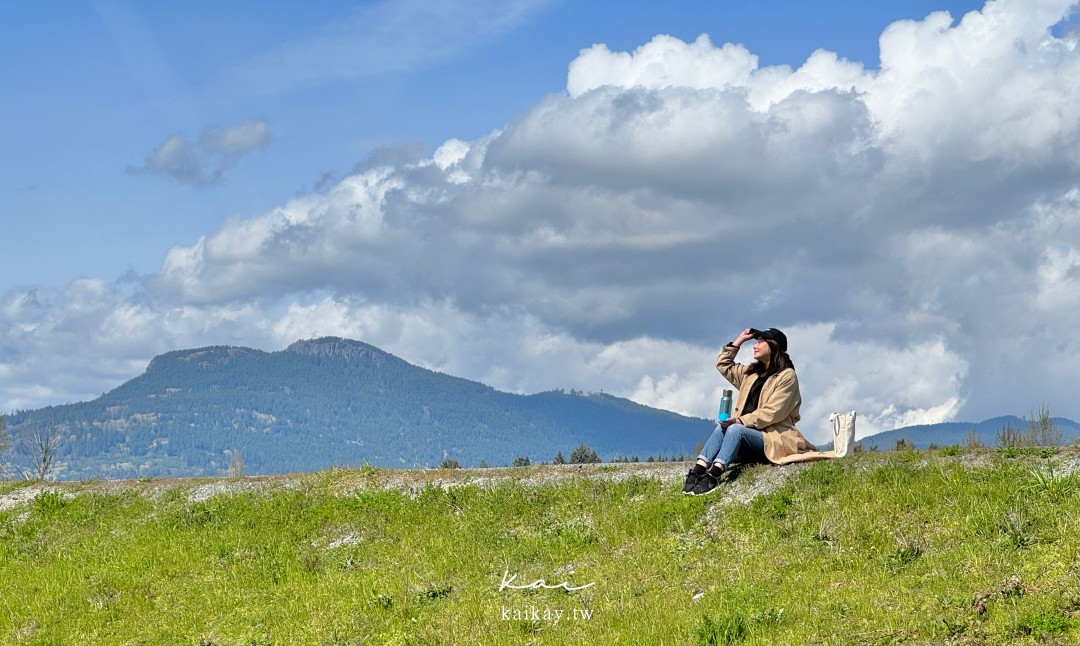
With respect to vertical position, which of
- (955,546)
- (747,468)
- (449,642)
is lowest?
(449,642)

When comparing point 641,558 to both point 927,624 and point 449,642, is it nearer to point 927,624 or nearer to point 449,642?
point 449,642

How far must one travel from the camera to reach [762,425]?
20844mm

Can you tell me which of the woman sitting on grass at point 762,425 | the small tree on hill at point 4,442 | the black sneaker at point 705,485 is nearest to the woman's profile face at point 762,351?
the woman sitting on grass at point 762,425

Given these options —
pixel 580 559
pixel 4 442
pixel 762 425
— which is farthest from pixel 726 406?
pixel 4 442

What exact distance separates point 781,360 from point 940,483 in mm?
4204

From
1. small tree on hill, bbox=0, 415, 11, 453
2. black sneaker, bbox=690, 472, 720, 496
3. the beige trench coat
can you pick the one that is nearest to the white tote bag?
the beige trench coat

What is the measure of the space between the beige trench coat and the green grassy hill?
0.55 meters

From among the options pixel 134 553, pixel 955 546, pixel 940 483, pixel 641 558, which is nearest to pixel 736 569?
pixel 641 558

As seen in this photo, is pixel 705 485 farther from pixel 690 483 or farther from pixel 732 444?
pixel 732 444

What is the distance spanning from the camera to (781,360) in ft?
69.7

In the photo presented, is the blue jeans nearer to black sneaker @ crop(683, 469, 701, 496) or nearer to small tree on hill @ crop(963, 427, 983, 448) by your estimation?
black sneaker @ crop(683, 469, 701, 496)

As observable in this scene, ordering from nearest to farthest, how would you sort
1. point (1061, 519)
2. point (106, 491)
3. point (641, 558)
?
point (1061, 519)
point (641, 558)
point (106, 491)

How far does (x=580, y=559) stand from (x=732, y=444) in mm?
4226

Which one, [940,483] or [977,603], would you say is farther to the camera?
[940,483]
